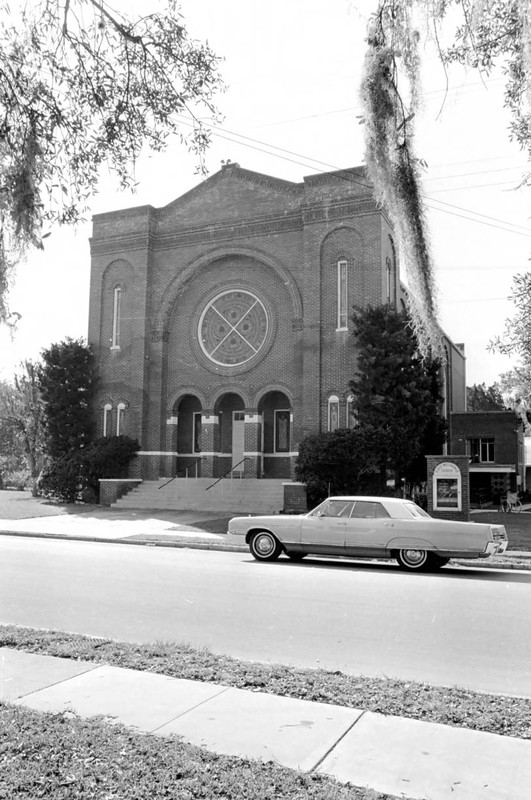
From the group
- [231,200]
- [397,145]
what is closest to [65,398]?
[231,200]

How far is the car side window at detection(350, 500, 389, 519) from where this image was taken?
42.6 ft

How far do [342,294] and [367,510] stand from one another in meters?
16.4

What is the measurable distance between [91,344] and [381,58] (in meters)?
29.7

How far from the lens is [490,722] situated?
4.64m

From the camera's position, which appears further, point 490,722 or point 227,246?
point 227,246

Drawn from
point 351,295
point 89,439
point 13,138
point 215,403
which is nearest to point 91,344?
point 89,439

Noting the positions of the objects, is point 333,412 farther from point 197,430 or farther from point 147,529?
point 147,529

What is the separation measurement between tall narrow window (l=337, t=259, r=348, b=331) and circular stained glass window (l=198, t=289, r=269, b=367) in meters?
3.63

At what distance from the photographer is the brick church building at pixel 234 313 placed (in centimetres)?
2797

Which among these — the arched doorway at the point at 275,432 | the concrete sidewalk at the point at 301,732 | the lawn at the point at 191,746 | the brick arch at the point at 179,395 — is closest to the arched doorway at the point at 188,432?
the brick arch at the point at 179,395

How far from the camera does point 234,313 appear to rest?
1230 inches

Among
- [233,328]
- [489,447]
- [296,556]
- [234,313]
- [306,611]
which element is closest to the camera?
[306,611]

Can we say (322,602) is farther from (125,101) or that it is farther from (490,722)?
(125,101)

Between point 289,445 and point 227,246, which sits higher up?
point 227,246
